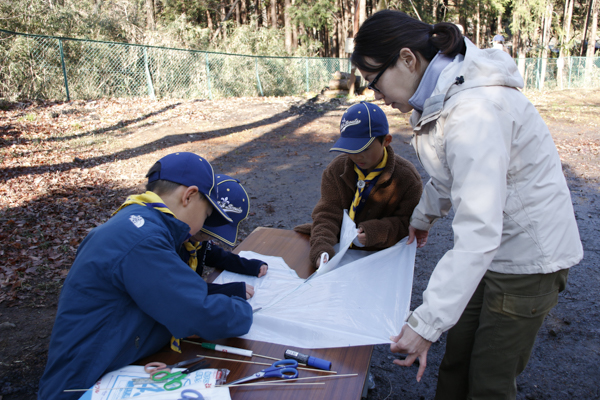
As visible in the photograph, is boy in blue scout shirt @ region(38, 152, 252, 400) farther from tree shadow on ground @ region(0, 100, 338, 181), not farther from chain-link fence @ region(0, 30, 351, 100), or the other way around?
chain-link fence @ region(0, 30, 351, 100)

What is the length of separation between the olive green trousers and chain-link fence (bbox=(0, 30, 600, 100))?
36.0 ft

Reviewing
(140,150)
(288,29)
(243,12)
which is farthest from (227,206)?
(243,12)

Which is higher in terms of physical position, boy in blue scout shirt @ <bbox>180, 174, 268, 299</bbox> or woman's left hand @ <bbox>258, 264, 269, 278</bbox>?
boy in blue scout shirt @ <bbox>180, 174, 268, 299</bbox>

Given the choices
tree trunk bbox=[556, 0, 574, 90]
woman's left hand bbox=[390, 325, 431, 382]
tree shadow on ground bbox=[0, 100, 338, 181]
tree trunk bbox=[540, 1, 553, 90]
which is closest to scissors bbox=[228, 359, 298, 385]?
woman's left hand bbox=[390, 325, 431, 382]

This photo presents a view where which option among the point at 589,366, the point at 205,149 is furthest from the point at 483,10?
the point at 589,366

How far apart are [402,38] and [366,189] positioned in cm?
109

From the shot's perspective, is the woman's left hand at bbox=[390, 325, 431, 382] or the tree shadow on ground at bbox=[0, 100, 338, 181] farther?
the tree shadow on ground at bbox=[0, 100, 338, 181]

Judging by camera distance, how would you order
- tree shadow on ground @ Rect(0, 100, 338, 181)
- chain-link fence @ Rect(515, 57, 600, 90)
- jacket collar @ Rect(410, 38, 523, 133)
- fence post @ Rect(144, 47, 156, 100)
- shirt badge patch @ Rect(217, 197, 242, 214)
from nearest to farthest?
jacket collar @ Rect(410, 38, 523, 133) < shirt badge patch @ Rect(217, 197, 242, 214) < tree shadow on ground @ Rect(0, 100, 338, 181) < fence post @ Rect(144, 47, 156, 100) < chain-link fence @ Rect(515, 57, 600, 90)

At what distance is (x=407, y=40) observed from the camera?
1389mm

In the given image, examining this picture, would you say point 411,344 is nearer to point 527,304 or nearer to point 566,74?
point 527,304

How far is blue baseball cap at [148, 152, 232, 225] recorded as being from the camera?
1.48m

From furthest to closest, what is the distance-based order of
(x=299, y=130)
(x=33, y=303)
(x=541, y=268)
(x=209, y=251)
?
1. (x=299, y=130)
2. (x=33, y=303)
3. (x=209, y=251)
4. (x=541, y=268)

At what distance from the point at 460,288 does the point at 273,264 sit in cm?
120

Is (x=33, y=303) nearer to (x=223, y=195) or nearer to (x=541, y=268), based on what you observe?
(x=223, y=195)
